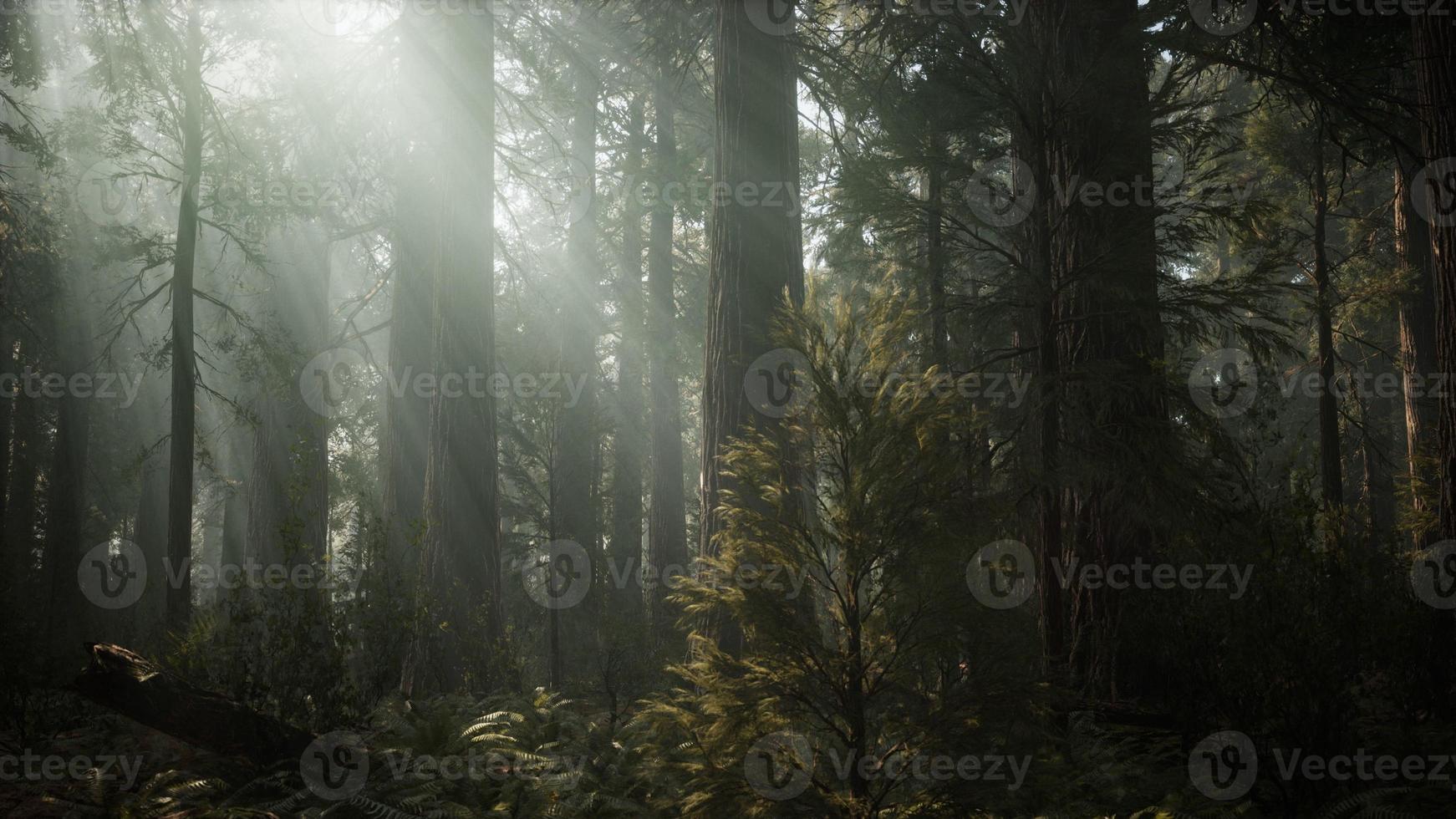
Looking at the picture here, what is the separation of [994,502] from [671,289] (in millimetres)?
13605

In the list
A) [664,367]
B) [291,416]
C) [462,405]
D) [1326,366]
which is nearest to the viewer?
[462,405]

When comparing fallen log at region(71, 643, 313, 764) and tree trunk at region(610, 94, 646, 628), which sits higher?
tree trunk at region(610, 94, 646, 628)

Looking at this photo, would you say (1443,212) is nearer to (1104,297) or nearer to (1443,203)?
(1443,203)

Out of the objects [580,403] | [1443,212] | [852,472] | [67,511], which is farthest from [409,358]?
[1443,212]

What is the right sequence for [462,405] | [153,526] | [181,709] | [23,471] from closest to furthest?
[181,709], [462,405], [23,471], [153,526]

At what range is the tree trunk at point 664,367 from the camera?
15805 mm

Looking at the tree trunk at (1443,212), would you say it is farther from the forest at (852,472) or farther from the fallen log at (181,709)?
the fallen log at (181,709)

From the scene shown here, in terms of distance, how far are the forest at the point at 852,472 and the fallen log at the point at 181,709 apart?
2 centimetres

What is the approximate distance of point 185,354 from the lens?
31.8 ft

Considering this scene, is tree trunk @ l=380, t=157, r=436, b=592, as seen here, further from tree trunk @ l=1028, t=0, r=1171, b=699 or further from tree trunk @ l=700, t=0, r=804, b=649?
tree trunk @ l=1028, t=0, r=1171, b=699

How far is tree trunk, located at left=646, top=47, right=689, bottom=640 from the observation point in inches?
622

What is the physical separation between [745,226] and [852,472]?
346 centimetres

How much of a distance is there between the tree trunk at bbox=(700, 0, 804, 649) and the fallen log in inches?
127

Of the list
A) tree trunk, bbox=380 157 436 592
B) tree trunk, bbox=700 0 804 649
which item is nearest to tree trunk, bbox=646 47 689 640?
tree trunk, bbox=380 157 436 592
